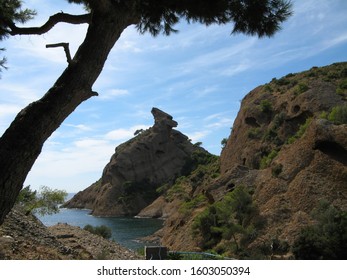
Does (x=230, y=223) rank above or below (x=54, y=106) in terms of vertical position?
below

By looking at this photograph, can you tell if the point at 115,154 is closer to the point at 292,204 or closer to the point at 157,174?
the point at 157,174

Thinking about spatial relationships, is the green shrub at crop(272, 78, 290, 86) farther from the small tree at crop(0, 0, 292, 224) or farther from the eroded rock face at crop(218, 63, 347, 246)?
the small tree at crop(0, 0, 292, 224)

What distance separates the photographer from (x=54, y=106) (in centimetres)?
480

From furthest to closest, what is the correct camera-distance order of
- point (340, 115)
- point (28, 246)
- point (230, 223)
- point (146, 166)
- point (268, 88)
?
point (146, 166) → point (268, 88) → point (340, 115) → point (230, 223) → point (28, 246)

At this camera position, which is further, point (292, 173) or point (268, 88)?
point (268, 88)

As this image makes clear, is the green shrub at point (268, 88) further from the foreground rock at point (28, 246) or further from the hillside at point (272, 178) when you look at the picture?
the foreground rock at point (28, 246)

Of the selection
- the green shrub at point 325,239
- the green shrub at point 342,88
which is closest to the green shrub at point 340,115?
the green shrub at point 325,239

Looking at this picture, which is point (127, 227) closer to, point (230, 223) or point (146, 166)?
point (146, 166)

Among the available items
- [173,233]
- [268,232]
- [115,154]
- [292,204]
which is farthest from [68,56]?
[115,154]

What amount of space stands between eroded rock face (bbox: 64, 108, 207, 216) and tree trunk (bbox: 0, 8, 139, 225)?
94.0 metres

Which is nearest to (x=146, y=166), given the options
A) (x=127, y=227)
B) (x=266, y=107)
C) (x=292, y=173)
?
(x=127, y=227)

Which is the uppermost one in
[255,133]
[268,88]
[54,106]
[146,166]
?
[268,88]

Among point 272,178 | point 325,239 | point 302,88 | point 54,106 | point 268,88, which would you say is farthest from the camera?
point 268,88

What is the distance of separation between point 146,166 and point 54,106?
323 ft
